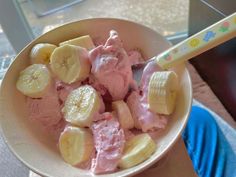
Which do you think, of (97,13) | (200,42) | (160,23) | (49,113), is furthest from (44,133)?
(160,23)

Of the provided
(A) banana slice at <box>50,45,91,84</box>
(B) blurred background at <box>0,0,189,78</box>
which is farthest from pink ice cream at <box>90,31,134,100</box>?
(B) blurred background at <box>0,0,189,78</box>

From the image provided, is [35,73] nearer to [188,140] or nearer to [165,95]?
[165,95]

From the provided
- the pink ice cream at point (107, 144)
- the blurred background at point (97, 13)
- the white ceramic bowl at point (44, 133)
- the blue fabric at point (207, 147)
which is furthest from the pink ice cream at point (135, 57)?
the blurred background at point (97, 13)

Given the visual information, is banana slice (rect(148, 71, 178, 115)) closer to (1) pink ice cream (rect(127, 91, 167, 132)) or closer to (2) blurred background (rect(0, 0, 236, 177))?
(1) pink ice cream (rect(127, 91, 167, 132))

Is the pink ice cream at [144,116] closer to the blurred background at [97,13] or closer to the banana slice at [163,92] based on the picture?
the banana slice at [163,92]

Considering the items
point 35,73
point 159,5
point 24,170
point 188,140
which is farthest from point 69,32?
point 159,5
